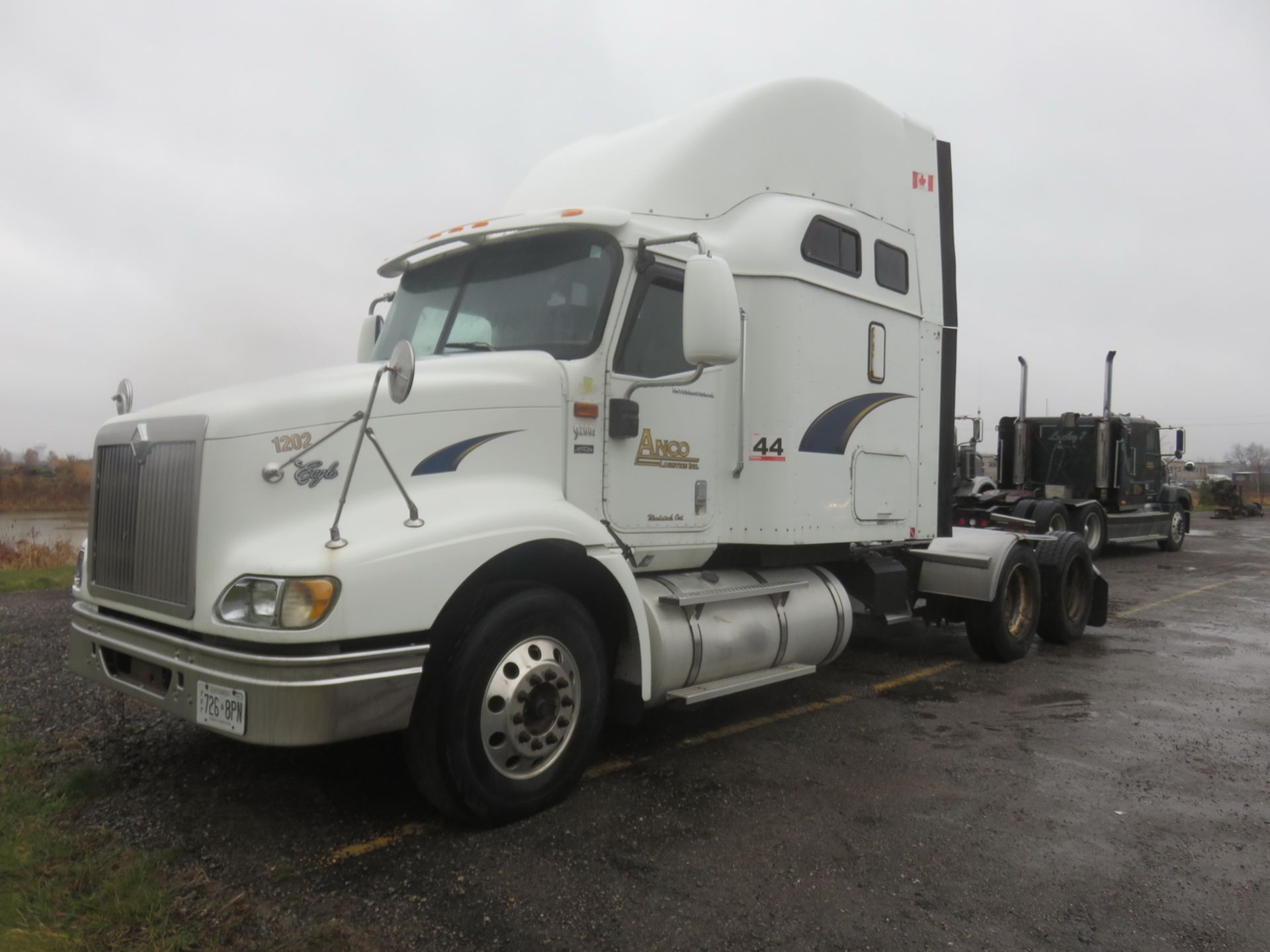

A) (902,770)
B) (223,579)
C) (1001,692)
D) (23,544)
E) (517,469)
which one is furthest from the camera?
(23,544)

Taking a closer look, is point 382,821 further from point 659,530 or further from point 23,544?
point 23,544

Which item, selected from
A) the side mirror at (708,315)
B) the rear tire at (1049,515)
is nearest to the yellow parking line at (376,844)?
the side mirror at (708,315)

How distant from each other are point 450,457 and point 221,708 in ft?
4.64

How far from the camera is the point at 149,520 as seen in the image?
13.1 feet

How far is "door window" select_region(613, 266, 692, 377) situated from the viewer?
4977 mm

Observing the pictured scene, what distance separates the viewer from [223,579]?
361cm

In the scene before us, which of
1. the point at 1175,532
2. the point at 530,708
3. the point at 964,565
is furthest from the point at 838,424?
the point at 1175,532

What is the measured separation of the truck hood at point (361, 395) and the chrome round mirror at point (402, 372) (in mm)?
273

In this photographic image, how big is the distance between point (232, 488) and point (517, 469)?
131 centimetres

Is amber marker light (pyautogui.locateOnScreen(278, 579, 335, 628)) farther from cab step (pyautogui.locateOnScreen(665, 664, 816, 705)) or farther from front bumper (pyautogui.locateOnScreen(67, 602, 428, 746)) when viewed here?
cab step (pyautogui.locateOnScreen(665, 664, 816, 705))

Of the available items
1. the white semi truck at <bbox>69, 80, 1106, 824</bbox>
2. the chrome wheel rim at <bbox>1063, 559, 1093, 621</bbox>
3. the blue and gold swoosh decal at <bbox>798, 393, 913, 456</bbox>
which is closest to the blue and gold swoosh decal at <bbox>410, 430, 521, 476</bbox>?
the white semi truck at <bbox>69, 80, 1106, 824</bbox>

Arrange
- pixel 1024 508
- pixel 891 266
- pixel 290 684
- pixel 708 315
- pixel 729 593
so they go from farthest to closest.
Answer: pixel 1024 508 < pixel 891 266 < pixel 729 593 < pixel 708 315 < pixel 290 684

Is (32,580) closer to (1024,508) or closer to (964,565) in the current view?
(964,565)

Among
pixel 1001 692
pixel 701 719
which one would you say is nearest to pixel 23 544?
pixel 701 719
